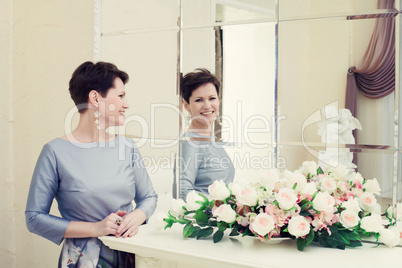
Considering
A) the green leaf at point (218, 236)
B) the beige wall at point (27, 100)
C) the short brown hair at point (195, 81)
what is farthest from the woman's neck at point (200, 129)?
the beige wall at point (27, 100)

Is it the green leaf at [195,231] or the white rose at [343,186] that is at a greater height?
the white rose at [343,186]

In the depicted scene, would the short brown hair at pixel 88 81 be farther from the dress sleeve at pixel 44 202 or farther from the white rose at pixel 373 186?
the white rose at pixel 373 186

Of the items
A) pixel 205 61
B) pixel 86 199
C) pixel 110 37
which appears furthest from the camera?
pixel 110 37

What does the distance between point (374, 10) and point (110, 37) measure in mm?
1224

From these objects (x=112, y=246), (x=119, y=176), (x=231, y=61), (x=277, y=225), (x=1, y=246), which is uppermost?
(x=231, y=61)

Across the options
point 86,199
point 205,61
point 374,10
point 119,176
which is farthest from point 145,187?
point 374,10

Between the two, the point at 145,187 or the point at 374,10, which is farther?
the point at 145,187

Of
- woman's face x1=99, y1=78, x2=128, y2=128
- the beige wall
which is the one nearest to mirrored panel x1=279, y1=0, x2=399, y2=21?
woman's face x1=99, y1=78, x2=128, y2=128

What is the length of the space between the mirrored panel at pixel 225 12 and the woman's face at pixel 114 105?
0.39 metres

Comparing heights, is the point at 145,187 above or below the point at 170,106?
below

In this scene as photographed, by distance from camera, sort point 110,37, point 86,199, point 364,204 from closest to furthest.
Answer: point 364,204, point 86,199, point 110,37

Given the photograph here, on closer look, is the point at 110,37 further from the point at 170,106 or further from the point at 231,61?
the point at 231,61

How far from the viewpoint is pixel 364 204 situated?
147 cm

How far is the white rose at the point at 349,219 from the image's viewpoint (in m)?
1.36
